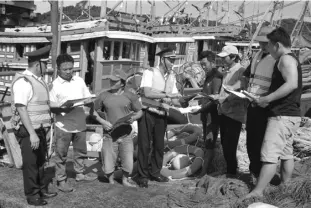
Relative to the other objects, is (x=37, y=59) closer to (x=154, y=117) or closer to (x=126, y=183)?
(x=154, y=117)

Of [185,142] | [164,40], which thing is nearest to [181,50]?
[164,40]

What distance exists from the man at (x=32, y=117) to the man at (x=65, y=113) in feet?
0.94

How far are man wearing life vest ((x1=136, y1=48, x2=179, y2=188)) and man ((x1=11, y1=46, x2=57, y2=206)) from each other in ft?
4.45

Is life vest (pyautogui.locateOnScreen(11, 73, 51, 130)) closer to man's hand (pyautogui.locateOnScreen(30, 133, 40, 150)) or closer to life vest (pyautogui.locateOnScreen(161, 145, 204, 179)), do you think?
man's hand (pyautogui.locateOnScreen(30, 133, 40, 150))

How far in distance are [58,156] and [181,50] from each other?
58.3 feet

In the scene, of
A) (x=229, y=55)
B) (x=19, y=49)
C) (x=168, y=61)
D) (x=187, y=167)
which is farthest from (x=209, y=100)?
(x=19, y=49)

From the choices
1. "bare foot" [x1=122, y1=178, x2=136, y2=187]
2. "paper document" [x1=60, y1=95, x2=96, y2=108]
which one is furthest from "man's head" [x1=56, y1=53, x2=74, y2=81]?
"bare foot" [x1=122, y1=178, x2=136, y2=187]

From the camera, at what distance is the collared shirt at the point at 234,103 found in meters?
4.99

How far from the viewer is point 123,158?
17.1 feet

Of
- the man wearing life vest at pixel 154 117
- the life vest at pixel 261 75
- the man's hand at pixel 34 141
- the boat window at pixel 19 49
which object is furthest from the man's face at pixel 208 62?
the boat window at pixel 19 49

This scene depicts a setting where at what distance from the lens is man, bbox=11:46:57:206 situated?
4.21 m

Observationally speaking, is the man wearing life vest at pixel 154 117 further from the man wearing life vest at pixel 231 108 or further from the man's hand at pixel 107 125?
the man wearing life vest at pixel 231 108

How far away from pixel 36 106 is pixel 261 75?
2814 millimetres

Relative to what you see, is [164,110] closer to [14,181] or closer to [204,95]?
[204,95]
